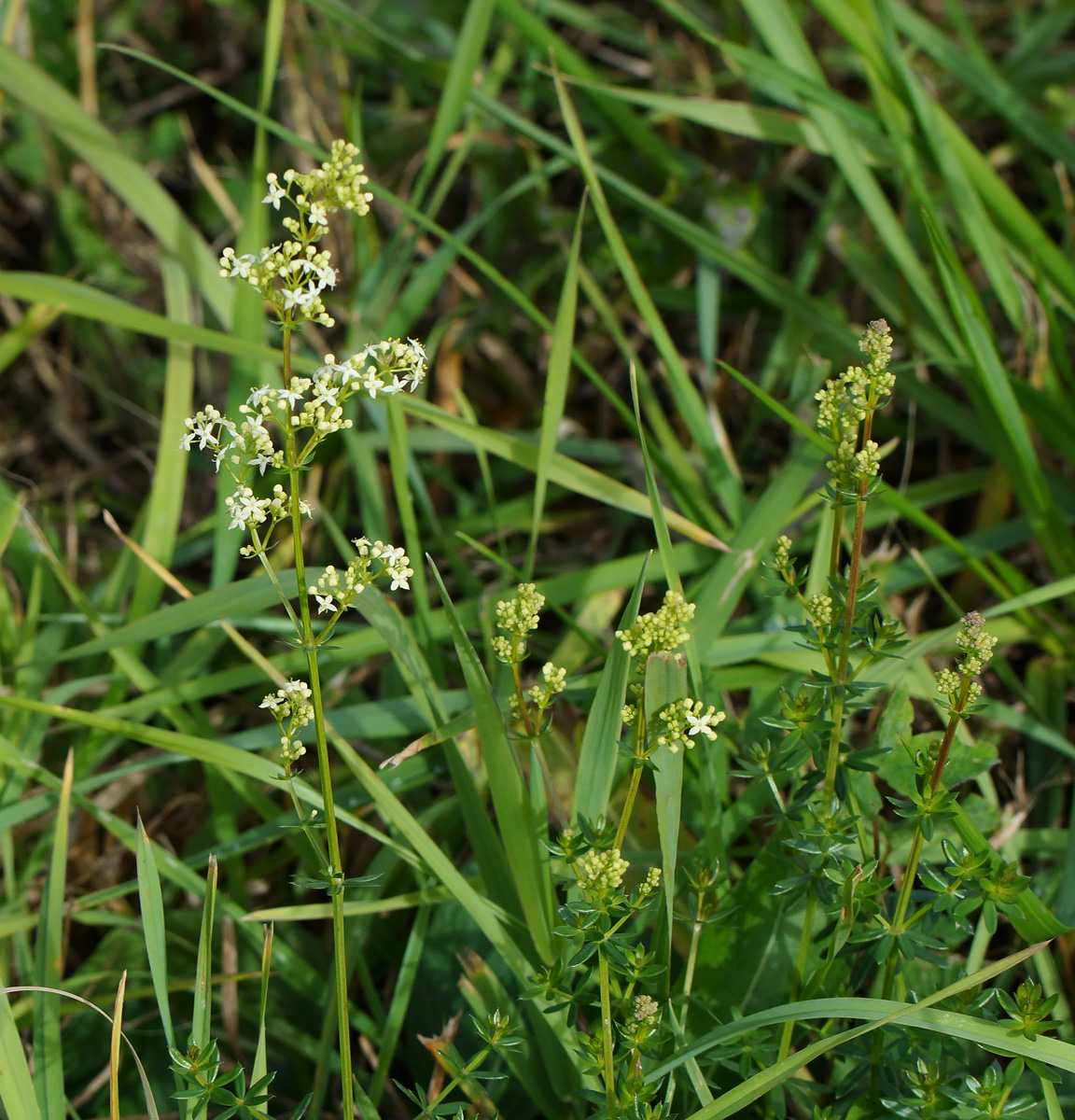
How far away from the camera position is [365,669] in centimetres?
236

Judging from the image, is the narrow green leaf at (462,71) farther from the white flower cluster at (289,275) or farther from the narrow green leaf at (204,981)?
the narrow green leaf at (204,981)

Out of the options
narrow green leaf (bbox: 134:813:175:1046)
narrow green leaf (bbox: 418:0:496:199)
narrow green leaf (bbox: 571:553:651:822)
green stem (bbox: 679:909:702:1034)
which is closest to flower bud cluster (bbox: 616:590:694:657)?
narrow green leaf (bbox: 571:553:651:822)

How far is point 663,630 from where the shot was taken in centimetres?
124

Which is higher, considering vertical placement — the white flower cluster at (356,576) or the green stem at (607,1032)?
the white flower cluster at (356,576)

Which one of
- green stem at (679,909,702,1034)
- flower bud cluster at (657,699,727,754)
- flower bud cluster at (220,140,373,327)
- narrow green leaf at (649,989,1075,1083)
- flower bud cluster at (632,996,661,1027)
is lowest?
green stem at (679,909,702,1034)

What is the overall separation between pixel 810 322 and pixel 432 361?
103 centimetres

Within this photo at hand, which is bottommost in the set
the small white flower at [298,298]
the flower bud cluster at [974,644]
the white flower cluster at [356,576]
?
the flower bud cluster at [974,644]

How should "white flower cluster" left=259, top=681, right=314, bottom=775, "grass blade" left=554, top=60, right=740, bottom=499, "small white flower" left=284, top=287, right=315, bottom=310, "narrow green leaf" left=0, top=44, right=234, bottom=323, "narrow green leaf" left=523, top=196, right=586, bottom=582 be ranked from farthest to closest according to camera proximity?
"narrow green leaf" left=0, top=44, right=234, bottom=323, "grass blade" left=554, top=60, right=740, bottom=499, "narrow green leaf" left=523, top=196, right=586, bottom=582, "white flower cluster" left=259, top=681, right=314, bottom=775, "small white flower" left=284, top=287, right=315, bottom=310

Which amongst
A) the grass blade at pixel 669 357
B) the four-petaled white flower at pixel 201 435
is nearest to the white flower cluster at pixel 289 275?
the four-petaled white flower at pixel 201 435

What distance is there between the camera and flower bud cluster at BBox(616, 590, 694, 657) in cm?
124

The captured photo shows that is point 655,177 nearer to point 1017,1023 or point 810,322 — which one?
point 810,322

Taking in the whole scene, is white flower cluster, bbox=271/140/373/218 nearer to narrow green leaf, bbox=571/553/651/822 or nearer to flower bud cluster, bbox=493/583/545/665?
flower bud cluster, bbox=493/583/545/665

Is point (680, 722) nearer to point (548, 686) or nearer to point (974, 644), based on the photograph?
point (548, 686)

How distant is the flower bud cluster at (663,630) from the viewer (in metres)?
1.24
